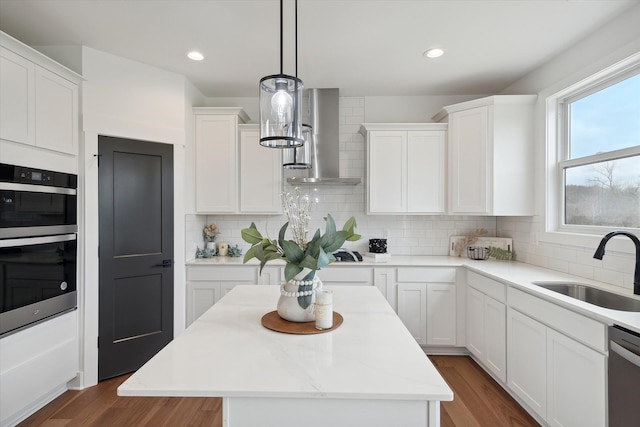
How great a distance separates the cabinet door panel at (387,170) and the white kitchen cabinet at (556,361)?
4.71 feet

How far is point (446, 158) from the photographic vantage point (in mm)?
3314

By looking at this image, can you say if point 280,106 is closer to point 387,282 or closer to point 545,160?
point 387,282

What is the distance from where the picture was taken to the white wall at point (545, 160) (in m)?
2.05

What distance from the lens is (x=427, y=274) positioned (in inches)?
120

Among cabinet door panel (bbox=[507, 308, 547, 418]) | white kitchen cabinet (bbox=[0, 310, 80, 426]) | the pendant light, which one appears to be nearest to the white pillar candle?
the pendant light

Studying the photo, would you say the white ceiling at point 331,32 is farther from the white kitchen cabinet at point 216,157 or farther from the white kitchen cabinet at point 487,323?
the white kitchen cabinet at point 487,323

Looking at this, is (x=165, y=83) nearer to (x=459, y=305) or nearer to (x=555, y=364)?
(x=459, y=305)

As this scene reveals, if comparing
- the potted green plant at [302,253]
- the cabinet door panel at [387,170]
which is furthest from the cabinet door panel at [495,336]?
the potted green plant at [302,253]

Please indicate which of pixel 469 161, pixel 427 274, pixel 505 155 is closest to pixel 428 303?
pixel 427 274

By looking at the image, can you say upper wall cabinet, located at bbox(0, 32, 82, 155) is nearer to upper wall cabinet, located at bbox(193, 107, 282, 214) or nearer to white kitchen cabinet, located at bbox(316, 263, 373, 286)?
upper wall cabinet, located at bbox(193, 107, 282, 214)

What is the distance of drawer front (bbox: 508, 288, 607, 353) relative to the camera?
1.55 m

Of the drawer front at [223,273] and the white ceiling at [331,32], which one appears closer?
the white ceiling at [331,32]

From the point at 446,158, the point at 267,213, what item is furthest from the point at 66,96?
the point at 446,158

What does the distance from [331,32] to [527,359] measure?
8.84 feet
